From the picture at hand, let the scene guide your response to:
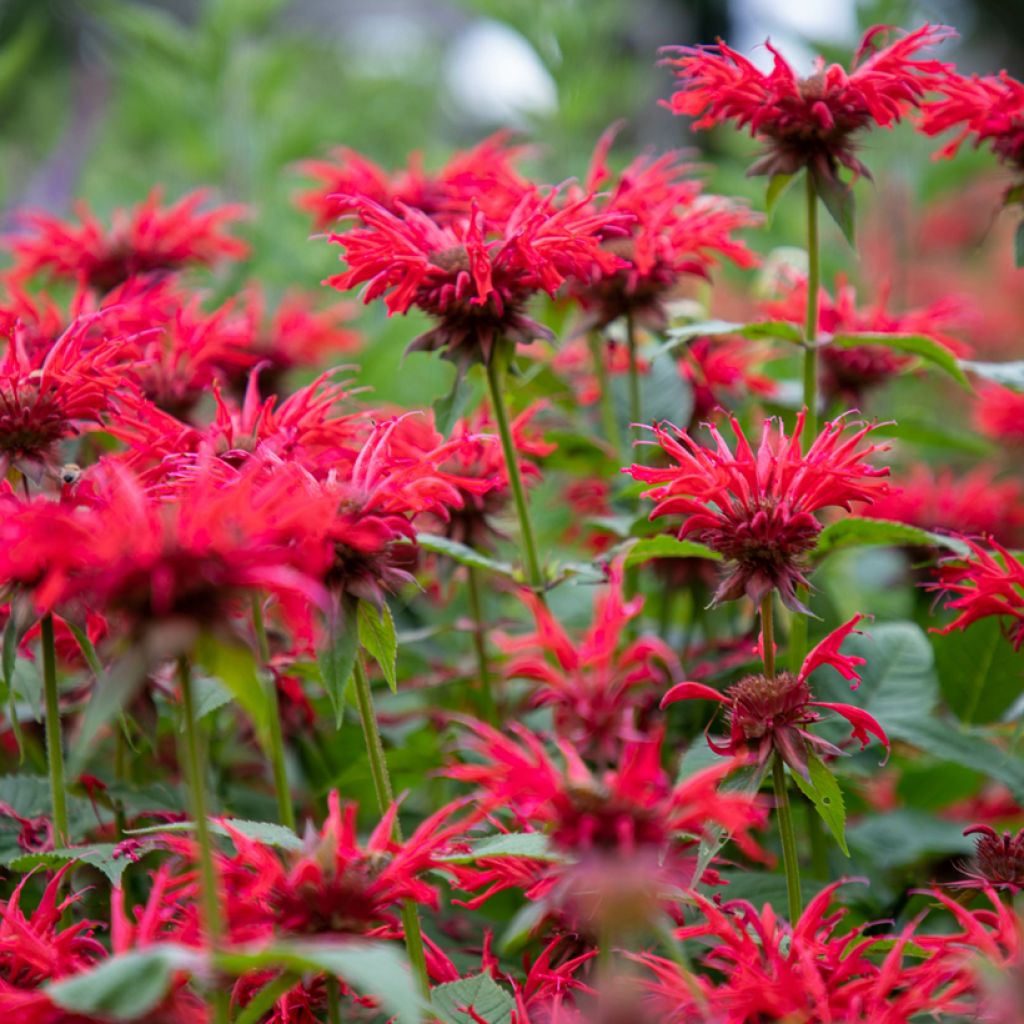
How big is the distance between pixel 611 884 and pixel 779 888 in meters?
0.36

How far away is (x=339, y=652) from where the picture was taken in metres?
0.66

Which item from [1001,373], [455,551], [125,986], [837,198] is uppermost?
[837,198]

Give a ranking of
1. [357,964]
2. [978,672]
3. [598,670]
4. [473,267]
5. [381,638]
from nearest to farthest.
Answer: [357,964] < [598,670] < [381,638] < [473,267] < [978,672]

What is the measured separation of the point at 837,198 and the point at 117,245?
0.77 meters

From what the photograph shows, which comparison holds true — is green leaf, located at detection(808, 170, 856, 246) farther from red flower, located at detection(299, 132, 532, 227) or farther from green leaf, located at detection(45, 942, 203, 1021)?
green leaf, located at detection(45, 942, 203, 1021)

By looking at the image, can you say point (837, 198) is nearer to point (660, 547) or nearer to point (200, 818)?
point (660, 547)

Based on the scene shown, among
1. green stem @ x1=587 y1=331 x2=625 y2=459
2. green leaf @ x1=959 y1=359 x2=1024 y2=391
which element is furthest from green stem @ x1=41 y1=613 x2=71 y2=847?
green leaf @ x1=959 y1=359 x2=1024 y2=391

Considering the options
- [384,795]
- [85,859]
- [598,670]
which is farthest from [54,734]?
[598,670]

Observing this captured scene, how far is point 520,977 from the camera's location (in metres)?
0.82

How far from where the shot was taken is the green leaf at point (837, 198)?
2.90 ft

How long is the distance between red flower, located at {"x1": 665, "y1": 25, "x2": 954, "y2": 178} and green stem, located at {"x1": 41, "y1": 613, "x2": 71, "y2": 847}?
590 mm

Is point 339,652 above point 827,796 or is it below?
above

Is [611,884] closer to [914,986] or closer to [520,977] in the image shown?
[914,986]

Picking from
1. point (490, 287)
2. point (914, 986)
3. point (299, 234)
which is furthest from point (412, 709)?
point (299, 234)
